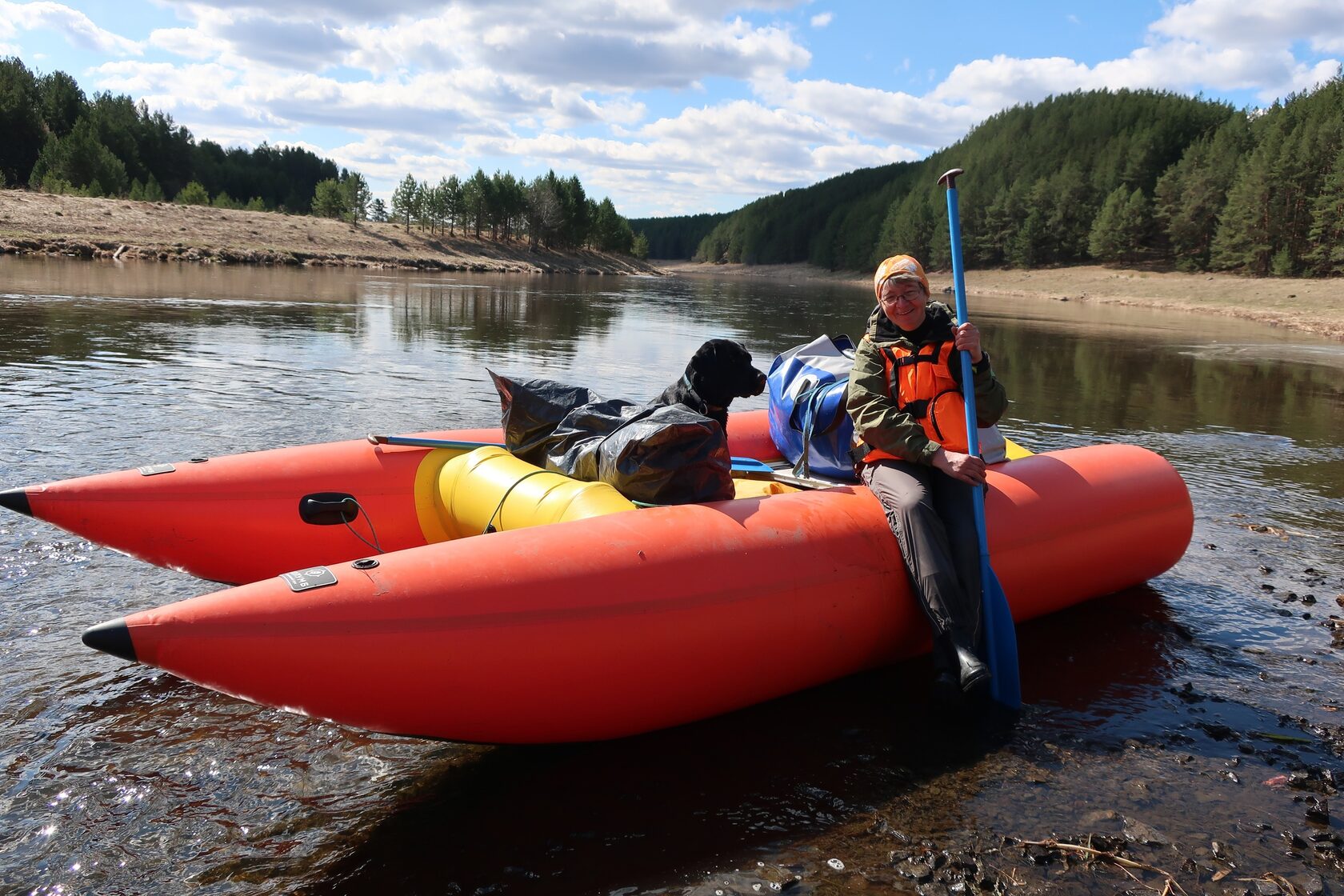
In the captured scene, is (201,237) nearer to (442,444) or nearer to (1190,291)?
(442,444)

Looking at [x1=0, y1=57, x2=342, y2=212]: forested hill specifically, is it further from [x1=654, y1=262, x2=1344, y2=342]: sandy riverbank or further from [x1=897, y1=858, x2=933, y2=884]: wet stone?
[x1=897, y1=858, x2=933, y2=884]: wet stone

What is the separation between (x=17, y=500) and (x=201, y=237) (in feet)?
153

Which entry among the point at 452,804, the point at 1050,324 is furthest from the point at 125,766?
the point at 1050,324

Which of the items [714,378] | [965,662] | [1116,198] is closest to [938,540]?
[965,662]

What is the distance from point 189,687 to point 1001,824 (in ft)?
12.1

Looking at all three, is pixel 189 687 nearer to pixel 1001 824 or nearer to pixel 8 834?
pixel 8 834

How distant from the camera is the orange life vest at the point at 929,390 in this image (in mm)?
4816

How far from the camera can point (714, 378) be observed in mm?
5145

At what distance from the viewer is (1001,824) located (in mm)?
3555

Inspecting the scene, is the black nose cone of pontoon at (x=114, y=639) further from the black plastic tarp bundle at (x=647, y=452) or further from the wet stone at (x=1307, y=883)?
the wet stone at (x=1307, y=883)

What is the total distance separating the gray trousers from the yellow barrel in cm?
135

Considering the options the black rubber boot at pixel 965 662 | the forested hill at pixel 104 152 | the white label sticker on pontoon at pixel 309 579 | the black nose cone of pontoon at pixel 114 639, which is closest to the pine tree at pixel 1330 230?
the black rubber boot at pixel 965 662

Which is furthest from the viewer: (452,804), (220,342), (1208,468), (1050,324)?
(1050,324)

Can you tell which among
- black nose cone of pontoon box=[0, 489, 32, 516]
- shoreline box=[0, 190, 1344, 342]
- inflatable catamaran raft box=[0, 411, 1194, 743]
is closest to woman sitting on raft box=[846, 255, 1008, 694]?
inflatable catamaran raft box=[0, 411, 1194, 743]
